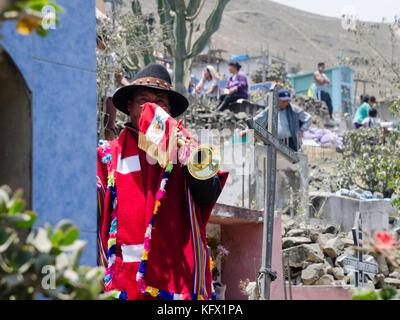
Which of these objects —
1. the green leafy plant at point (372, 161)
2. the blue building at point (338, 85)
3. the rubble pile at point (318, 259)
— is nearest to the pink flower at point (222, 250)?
the rubble pile at point (318, 259)

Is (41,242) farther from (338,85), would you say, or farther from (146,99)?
(338,85)

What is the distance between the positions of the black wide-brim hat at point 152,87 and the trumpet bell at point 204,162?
2.80ft

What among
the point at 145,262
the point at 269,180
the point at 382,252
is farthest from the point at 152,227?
the point at 382,252

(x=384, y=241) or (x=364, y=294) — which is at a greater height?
(x=384, y=241)

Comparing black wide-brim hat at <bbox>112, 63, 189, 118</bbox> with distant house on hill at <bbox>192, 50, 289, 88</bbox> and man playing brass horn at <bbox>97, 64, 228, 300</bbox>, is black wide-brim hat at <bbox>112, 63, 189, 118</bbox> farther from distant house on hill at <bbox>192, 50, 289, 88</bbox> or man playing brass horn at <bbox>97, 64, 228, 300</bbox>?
distant house on hill at <bbox>192, 50, 289, 88</bbox>

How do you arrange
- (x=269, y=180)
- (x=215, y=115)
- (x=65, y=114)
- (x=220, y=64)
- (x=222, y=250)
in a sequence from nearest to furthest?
(x=65, y=114)
(x=269, y=180)
(x=222, y=250)
(x=215, y=115)
(x=220, y=64)

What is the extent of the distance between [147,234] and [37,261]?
256cm

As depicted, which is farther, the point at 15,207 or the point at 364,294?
the point at 364,294

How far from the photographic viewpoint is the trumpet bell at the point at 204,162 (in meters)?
4.11

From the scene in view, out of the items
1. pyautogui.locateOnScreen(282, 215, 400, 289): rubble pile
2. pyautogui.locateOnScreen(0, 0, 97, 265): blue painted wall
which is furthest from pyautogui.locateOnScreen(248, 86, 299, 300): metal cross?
pyautogui.locateOnScreen(282, 215, 400, 289): rubble pile

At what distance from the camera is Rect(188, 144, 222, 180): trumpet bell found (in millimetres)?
4109

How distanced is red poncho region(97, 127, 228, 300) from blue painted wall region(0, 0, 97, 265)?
86cm

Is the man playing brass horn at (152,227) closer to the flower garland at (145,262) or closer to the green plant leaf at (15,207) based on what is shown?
the flower garland at (145,262)

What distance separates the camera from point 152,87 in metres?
4.83
